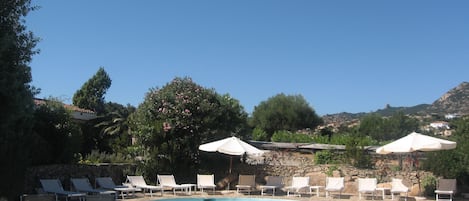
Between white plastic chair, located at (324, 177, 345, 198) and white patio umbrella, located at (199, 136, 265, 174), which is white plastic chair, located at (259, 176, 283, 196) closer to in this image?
white patio umbrella, located at (199, 136, 265, 174)

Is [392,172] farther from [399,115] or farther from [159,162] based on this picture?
[399,115]

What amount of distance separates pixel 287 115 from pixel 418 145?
34.8 m

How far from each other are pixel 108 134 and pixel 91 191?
15969 millimetres

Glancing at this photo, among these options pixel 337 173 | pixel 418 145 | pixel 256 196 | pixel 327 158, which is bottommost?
pixel 256 196

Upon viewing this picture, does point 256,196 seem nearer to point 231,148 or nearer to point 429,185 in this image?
point 231,148

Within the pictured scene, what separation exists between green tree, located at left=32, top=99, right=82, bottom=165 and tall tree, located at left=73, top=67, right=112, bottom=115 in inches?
1409

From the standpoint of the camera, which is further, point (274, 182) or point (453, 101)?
point (453, 101)

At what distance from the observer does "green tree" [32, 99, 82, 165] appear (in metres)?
15.7

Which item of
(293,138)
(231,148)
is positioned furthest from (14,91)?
(293,138)

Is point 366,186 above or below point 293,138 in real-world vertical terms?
below

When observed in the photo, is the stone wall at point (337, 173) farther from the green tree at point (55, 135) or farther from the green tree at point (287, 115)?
the green tree at point (287, 115)

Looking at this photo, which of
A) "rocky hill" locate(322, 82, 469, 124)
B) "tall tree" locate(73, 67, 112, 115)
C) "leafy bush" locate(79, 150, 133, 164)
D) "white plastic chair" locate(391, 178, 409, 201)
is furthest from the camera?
"rocky hill" locate(322, 82, 469, 124)

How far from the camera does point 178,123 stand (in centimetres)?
1989

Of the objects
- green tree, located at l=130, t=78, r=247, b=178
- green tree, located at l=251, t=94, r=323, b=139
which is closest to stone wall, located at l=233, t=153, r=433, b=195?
green tree, located at l=130, t=78, r=247, b=178
